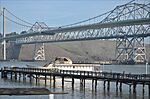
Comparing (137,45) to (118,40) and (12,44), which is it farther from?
(12,44)

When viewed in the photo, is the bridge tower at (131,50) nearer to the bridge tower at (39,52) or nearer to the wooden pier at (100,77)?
the bridge tower at (39,52)

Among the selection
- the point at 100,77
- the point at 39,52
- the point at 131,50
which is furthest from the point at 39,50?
the point at 100,77

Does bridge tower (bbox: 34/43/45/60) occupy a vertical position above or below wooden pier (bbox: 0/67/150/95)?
above

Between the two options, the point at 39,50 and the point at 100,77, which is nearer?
the point at 100,77

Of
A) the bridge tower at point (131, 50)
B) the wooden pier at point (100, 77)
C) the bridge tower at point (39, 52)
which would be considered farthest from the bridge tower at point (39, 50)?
the wooden pier at point (100, 77)

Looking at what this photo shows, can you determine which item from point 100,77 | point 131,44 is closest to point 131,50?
point 131,44

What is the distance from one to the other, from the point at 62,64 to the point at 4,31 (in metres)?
111

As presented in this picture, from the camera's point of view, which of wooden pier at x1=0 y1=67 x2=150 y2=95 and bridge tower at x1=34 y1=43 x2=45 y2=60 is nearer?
wooden pier at x1=0 y1=67 x2=150 y2=95

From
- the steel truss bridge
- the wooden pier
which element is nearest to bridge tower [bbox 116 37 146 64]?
the steel truss bridge

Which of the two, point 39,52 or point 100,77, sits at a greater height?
A: point 39,52

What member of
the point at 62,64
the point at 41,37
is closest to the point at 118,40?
the point at 41,37

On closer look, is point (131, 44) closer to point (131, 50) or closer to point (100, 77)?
point (131, 50)

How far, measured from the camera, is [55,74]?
52.9m

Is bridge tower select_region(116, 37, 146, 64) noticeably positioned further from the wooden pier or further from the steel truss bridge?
the wooden pier
